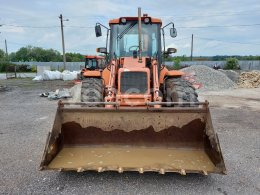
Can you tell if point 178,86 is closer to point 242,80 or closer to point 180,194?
point 180,194

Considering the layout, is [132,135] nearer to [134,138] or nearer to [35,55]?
[134,138]

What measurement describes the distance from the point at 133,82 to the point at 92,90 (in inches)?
37.0

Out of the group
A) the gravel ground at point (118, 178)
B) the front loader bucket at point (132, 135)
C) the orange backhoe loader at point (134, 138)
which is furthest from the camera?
the front loader bucket at point (132, 135)

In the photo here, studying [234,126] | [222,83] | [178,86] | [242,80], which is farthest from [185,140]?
[242,80]

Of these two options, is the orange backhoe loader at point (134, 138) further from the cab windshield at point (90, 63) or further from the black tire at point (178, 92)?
the cab windshield at point (90, 63)

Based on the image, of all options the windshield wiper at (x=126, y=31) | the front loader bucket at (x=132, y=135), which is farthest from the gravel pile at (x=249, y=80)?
the front loader bucket at (x=132, y=135)

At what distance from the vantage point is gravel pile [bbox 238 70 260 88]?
18.6m

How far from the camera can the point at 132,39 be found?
632cm

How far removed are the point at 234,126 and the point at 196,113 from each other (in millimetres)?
3387

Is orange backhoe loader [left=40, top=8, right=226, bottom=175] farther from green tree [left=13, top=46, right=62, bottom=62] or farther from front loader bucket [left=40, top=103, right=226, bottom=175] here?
green tree [left=13, top=46, right=62, bottom=62]

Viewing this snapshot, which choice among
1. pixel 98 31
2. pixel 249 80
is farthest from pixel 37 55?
pixel 98 31

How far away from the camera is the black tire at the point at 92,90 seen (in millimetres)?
5734

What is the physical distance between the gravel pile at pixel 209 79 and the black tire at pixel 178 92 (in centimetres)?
1033

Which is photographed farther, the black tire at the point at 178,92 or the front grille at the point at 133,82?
the black tire at the point at 178,92
